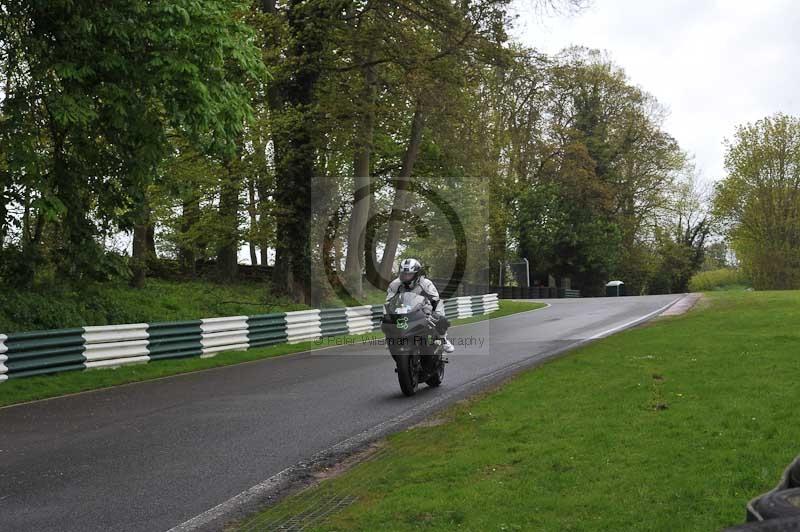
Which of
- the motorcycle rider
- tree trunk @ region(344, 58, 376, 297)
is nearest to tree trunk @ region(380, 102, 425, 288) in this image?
tree trunk @ region(344, 58, 376, 297)

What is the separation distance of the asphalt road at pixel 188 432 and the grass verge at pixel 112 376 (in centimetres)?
54

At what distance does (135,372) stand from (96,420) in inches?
195

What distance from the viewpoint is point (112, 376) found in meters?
14.8

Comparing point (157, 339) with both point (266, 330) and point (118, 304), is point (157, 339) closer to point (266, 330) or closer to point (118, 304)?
point (118, 304)

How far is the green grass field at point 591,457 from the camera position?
5711 millimetres

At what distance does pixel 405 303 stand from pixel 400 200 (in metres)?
25.3

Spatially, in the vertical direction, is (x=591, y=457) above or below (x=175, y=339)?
below

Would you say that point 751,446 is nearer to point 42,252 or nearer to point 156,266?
point 42,252

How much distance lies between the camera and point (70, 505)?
6664 mm

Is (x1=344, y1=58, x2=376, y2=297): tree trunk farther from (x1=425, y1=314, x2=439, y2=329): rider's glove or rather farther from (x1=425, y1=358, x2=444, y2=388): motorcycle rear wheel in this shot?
(x1=425, y1=314, x2=439, y2=329): rider's glove

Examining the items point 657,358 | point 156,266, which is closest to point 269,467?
point 657,358

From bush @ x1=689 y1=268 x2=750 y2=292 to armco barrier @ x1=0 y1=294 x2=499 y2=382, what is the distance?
54.6 m

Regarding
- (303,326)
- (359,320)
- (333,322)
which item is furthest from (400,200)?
(303,326)

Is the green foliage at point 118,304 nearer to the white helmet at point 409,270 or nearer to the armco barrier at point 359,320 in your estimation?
the armco barrier at point 359,320
